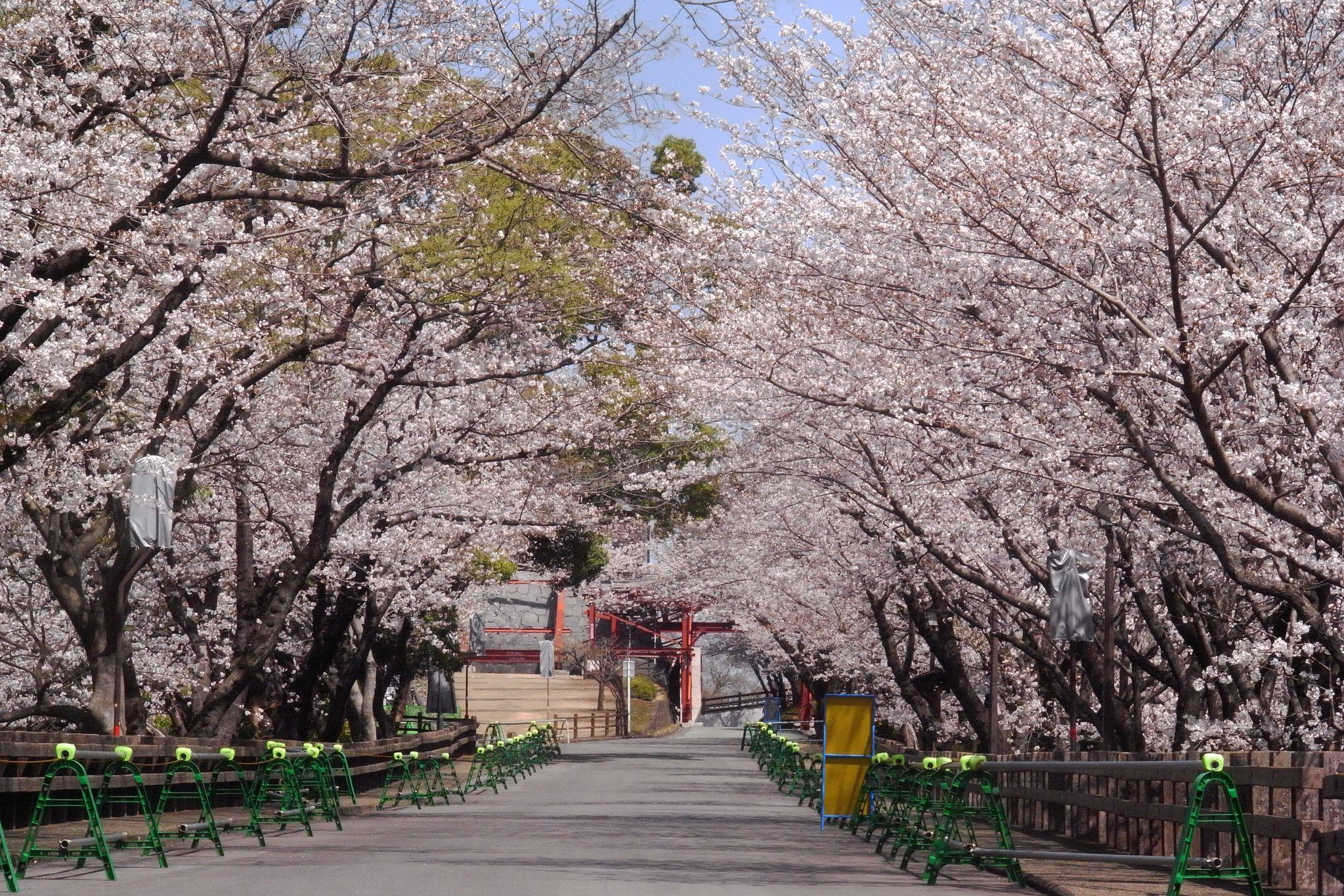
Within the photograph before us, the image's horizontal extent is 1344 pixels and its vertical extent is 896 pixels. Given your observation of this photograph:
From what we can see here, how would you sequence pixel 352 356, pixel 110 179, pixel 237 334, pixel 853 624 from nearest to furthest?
pixel 110 179, pixel 237 334, pixel 352 356, pixel 853 624

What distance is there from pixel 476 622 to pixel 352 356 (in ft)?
69.1

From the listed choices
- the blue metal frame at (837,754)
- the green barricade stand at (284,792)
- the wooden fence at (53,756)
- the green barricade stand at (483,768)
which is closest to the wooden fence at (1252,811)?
the blue metal frame at (837,754)

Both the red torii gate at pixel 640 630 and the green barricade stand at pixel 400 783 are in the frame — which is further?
the red torii gate at pixel 640 630

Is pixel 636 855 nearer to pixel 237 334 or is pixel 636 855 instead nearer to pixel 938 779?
pixel 938 779

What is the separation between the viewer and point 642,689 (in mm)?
65875

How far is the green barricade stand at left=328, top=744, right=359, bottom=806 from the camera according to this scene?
18.4 meters

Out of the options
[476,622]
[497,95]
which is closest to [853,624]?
[476,622]

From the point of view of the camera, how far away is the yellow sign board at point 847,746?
1825 centimetres

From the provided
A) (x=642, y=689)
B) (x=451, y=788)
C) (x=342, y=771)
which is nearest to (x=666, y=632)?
(x=642, y=689)

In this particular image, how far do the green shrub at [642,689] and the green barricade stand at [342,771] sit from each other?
1583 inches

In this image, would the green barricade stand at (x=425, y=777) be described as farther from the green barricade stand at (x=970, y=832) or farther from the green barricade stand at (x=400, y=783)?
the green barricade stand at (x=970, y=832)

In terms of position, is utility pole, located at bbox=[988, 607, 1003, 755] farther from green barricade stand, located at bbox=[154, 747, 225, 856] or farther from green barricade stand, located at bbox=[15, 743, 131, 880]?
green barricade stand, located at bbox=[15, 743, 131, 880]

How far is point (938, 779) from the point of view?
48.8ft

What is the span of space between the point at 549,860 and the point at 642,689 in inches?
2129
